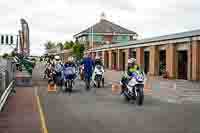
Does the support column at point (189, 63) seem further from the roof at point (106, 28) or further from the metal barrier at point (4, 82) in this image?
the roof at point (106, 28)

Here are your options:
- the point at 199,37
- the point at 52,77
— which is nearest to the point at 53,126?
the point at 52,77

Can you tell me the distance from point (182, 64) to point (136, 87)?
76.9 ft

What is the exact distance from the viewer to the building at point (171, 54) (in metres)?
33.3

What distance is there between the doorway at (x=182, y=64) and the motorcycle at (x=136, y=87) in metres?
21.9

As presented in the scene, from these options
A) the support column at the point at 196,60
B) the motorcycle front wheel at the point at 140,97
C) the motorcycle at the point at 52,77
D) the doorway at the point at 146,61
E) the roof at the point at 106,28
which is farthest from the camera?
the roof at the point at 106,28

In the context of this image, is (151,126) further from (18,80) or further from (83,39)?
(83,39)

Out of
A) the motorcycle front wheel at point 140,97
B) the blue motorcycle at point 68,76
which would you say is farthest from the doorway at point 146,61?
the motorcycle front wheel at point 140,97

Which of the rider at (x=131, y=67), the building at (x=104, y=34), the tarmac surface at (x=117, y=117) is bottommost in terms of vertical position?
the tarmac surface at (x=117, y=117)

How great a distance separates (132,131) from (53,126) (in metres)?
1.95

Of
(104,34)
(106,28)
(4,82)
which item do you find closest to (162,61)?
(4,82)

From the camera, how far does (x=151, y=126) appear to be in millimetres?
9688

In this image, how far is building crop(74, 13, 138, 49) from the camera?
9428 centimetres

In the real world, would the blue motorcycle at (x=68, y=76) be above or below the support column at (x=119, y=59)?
below

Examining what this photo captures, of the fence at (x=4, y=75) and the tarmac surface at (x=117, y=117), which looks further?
the fence at (x=4, y=75)
